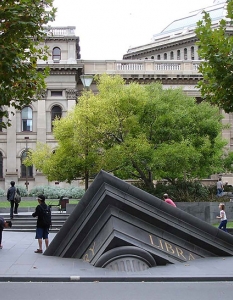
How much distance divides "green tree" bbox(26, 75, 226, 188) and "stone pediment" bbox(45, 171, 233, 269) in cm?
1270

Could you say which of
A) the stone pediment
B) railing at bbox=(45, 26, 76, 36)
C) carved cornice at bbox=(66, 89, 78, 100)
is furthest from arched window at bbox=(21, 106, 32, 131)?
the stone pediment

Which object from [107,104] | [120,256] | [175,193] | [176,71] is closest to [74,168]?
[107,104]

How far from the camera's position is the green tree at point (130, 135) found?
2720cm

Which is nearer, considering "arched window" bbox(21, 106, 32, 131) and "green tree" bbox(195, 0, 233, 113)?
"green tree" bbox(195, 0, 233, 113)

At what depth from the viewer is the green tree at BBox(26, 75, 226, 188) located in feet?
89.2

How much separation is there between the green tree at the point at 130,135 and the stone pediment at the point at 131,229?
1270 cm

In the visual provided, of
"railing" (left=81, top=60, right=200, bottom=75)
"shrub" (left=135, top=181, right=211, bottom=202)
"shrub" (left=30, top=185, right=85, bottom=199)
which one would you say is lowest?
"shrub" (left=30, top=185, right=85, bottom=199)

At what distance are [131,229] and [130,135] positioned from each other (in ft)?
49.6

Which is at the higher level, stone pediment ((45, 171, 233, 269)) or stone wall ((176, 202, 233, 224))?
stone pediment ((45, 171, 233, 269))

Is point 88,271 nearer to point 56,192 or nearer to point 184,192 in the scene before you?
point 184,192

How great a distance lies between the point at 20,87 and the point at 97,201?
4041 mm

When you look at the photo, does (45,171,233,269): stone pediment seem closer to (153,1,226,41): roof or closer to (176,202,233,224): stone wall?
(176,202,233,224): stone wall

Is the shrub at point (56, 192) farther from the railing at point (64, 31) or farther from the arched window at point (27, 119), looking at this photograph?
the railing at point (64, 31)

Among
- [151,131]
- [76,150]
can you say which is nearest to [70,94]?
[76,150]
